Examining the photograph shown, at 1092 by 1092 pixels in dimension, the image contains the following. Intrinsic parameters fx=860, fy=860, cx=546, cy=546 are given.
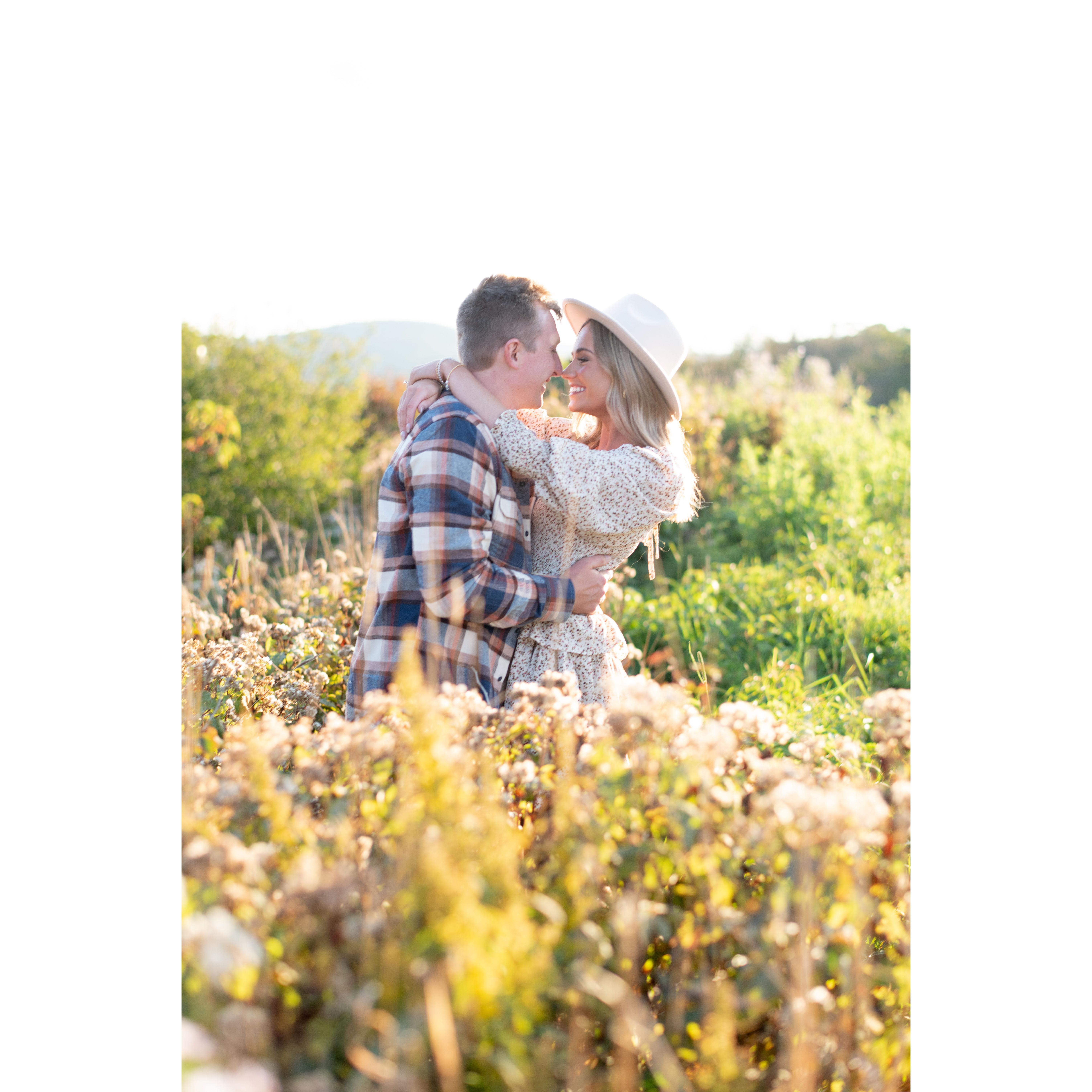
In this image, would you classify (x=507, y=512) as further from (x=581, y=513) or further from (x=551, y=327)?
(x=551, y=327)

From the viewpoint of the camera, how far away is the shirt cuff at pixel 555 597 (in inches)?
114

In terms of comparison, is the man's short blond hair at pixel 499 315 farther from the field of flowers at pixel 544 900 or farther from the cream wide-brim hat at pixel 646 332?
the field of flowers at pixel 544 900

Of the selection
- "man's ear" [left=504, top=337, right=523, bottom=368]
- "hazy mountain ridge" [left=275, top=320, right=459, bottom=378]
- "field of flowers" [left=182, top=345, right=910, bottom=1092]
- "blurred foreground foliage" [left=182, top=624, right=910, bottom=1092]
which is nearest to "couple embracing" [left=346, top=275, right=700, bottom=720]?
"man's ear" [left=504, top=337, right=523, bottom=368]

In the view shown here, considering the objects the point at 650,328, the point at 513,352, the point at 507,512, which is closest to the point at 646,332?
the point at 650,328

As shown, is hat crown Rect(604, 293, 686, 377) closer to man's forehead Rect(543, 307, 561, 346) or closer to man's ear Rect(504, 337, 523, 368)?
man's forehead Rect(543, 307, 561, 346)

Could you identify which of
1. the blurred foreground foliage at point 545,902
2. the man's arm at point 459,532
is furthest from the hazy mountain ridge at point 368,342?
the blurred foreground foliage at point 545,902

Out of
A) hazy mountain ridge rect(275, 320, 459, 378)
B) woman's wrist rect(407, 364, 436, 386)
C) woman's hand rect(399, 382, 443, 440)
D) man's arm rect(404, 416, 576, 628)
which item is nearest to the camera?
man's arm rect(404, 416, 576, 628)

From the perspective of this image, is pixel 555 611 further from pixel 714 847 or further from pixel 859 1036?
pixel 859 1036

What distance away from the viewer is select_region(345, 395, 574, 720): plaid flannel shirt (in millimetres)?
2768

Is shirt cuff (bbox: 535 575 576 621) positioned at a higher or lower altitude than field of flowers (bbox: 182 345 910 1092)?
higher

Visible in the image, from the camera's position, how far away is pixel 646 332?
3.10m

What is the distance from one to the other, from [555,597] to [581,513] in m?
0.31

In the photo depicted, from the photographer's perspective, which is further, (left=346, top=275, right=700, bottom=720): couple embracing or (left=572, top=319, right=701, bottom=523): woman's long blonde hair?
(left=572, top=319, right=701, bottom=523): woman's long blonde hair
